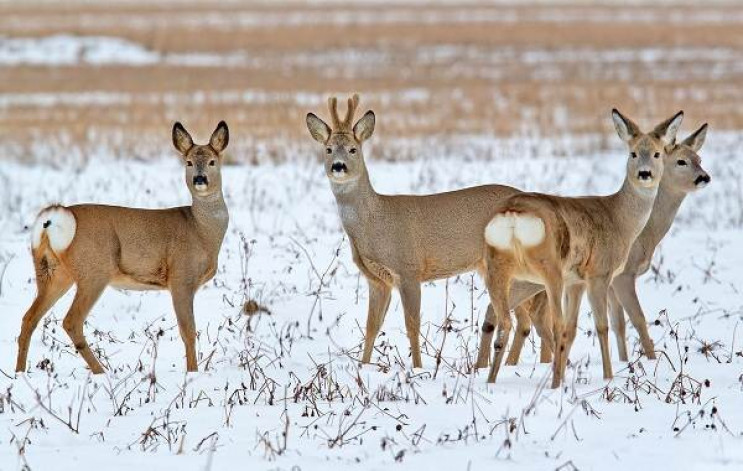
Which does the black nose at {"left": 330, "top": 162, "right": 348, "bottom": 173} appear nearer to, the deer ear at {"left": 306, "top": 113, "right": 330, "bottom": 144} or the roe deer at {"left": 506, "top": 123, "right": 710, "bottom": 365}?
the deer ear at {"left": 306, "top": 113, "right": 330, "bottom": 144}

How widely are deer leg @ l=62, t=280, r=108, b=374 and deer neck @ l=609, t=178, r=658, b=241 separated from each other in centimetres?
374

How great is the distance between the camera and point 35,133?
2227 cm

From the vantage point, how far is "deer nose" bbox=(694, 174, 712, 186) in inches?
429

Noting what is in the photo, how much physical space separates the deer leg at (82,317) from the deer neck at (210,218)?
92 centimetres

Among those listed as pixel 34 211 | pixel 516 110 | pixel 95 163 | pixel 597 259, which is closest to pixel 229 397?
pixel 597 259

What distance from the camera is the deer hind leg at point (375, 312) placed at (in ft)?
32.8

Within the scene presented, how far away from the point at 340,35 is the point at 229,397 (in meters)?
35.8

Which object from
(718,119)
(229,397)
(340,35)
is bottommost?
(229,397)

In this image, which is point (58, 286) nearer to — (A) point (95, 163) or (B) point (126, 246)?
(B) point (126, 246)

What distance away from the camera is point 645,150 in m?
9.98

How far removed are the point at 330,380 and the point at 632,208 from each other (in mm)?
2875

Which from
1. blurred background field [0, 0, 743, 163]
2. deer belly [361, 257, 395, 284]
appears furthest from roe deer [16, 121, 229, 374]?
blurred background field [0, 0, 743, 163]

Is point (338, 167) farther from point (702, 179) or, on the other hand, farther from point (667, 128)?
point (702, 179)

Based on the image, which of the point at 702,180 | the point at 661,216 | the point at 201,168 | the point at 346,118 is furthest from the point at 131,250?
the point at 702,180
